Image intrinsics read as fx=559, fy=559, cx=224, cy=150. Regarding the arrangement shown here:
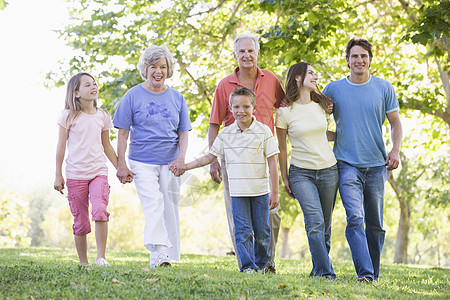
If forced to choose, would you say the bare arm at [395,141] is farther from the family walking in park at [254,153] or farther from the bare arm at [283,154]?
the bare arm at [283,154]

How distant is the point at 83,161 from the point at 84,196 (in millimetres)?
393

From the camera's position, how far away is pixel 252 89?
20.7 ft

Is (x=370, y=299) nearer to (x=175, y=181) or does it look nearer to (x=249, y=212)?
(x=249, y=212)

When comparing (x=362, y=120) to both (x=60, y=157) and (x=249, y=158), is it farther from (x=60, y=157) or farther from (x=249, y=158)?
(x=60, y=157)

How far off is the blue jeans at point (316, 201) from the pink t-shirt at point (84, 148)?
2.19m

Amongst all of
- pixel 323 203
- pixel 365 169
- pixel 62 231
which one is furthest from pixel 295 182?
pixel 62 231

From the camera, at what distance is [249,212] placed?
5852mm

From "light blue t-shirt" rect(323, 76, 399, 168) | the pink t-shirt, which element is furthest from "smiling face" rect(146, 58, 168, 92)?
"light blue t-shirt" rect(323, 76, 399, 168)

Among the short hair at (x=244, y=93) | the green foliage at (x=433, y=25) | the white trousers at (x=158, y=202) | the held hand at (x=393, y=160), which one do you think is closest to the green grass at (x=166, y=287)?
the white trousers at (x=158, y=202)

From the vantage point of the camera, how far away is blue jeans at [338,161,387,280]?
557 cm

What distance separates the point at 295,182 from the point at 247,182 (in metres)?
0.50

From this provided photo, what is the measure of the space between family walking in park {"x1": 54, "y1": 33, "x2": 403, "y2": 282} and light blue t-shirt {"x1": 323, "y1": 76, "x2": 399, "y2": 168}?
11mm

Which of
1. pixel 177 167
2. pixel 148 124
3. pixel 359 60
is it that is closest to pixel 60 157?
pixel 148 124

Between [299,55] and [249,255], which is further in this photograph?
[299,55]
